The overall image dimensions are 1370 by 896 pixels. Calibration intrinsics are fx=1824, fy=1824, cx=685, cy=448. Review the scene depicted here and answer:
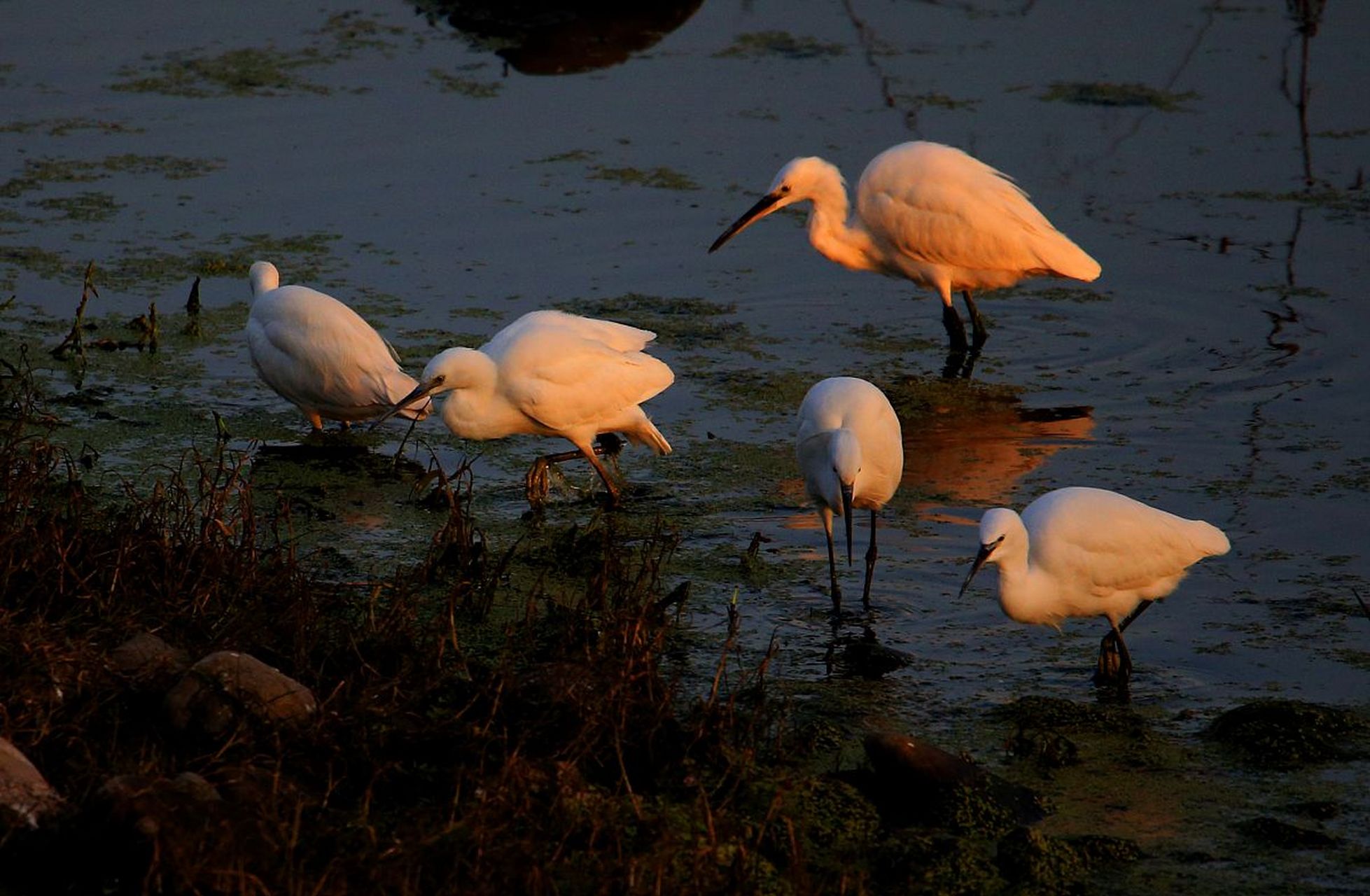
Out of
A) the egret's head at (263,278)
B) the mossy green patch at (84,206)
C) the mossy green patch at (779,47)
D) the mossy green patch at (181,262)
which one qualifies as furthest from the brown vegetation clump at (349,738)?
the mossy green patch at (779,47)

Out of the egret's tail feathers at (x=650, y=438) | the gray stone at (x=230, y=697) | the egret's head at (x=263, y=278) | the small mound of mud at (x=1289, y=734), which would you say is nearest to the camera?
the gray stone at (x=230, y=697)

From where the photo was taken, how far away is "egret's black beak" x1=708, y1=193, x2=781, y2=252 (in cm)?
937

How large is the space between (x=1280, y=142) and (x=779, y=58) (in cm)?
350

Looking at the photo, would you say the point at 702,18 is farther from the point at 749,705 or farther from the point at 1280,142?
the point at 749,705

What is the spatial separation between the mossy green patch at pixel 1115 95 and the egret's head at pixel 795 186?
297cm

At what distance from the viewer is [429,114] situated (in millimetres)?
11656

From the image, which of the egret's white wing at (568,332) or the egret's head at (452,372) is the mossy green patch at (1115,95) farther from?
the egret's head at (452,372)

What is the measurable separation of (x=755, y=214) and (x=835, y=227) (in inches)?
16.5

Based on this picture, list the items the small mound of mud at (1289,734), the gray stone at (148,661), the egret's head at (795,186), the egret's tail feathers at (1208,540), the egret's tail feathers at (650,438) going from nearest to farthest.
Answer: the gray stone at (148,661), the small mound of mud at (1289,734), the egret's tail feathers at (1208,540), the egret's tail feathers at (650,438), the egret's head at (795,186)

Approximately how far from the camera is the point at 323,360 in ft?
23.1

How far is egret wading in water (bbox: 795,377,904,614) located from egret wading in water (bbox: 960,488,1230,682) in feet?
2.43

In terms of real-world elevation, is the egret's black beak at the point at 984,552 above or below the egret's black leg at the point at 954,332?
above

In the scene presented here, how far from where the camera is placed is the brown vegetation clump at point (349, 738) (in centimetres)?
351

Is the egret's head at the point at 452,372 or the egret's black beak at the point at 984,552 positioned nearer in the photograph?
the egret's black beak at the point at 984,552
